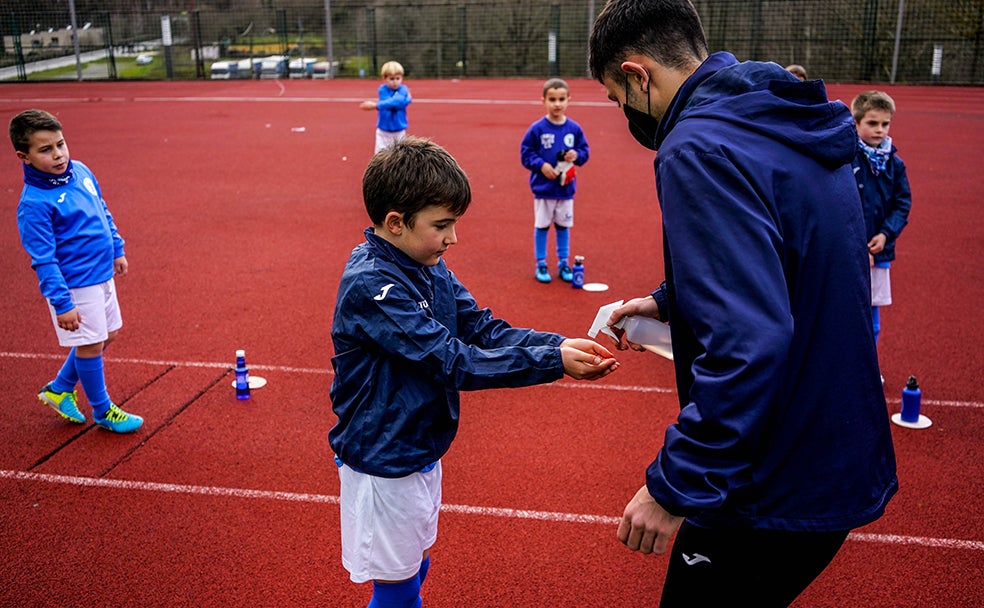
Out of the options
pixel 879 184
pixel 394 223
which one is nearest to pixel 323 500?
pixel 394 223

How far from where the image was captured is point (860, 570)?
409 cm

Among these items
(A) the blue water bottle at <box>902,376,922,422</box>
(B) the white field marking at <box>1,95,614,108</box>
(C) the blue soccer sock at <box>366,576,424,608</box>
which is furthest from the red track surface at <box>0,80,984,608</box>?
(B) the white field marking at <box>1,95,614,108</box>

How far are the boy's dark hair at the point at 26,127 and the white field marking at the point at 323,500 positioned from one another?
1921mm

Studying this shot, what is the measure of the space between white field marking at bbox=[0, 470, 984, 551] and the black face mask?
2.57 metres

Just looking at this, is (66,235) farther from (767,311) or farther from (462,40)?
(462,40)

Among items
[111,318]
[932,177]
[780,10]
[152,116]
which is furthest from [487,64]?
[111,318]

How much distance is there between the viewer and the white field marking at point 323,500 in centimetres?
432

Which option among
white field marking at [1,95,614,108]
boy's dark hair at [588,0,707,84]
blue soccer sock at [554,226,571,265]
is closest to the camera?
boy's dark hair at [588,0,707,84]

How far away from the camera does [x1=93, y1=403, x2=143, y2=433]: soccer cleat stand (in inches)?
215

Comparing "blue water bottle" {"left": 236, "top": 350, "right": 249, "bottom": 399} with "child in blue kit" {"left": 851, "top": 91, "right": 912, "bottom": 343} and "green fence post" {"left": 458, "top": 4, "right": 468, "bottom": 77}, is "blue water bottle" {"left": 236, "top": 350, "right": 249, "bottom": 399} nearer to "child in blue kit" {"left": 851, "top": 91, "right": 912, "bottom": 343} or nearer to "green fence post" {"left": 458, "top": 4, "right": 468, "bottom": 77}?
"child in blue kit" {"left": 851, "top": 91, "right": 912, "bottom": 343}

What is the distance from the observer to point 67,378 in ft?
18.2

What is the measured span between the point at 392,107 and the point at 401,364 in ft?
32.6

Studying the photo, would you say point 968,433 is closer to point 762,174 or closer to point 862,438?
point 862,438

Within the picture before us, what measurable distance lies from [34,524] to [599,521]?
2975 mm
